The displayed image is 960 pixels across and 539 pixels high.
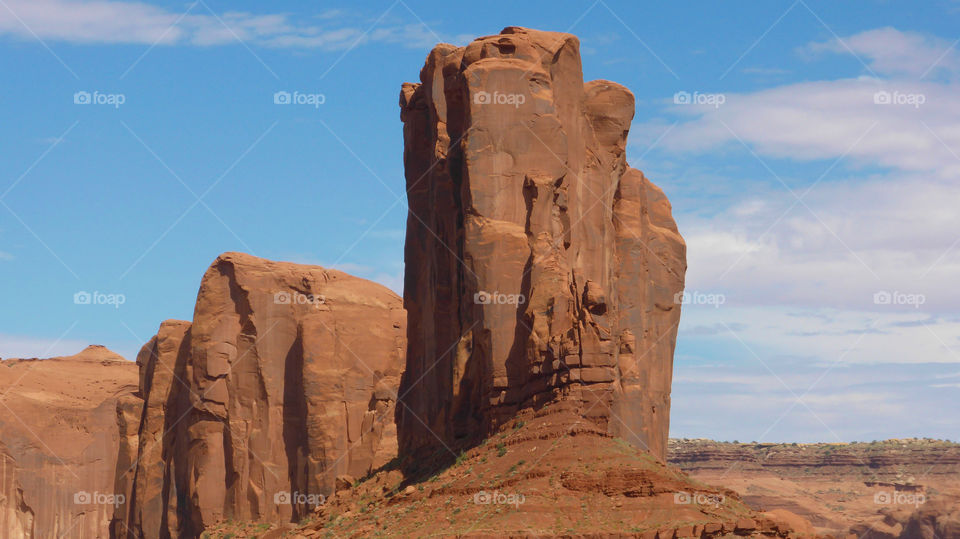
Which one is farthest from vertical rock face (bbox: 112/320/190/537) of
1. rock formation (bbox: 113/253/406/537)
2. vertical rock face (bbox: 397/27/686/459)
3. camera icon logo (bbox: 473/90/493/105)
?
camera icon logo (bbox: 473/90/493/105)

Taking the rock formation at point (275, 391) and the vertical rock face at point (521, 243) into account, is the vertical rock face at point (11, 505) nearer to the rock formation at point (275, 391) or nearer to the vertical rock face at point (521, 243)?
the rock formation at point (275, 391)

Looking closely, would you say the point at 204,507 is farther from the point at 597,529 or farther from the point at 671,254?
the point at 597,529

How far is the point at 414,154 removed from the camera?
69.1 m

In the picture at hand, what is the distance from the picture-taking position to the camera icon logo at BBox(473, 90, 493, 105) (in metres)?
56.3

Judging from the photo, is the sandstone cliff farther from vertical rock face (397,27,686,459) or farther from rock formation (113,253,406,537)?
vertical rock face (397,27,686,459)

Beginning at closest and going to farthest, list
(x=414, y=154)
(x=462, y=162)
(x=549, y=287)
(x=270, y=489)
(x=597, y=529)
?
(x=597, y=529), (x=549, y=287), (x=462, y=162), (x=414, y=154), (x=270, y=489)

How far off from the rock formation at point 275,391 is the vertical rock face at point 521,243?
64.0 ft

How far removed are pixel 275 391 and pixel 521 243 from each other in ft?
124

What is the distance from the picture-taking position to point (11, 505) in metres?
99.6

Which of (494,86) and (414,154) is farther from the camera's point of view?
(414,154)

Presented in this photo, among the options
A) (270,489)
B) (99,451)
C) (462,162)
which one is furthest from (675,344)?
(99,451)

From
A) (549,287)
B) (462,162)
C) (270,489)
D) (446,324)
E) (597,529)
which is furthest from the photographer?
(270,489)

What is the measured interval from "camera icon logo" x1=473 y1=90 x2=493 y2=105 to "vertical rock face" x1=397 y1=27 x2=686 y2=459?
0.16 feet

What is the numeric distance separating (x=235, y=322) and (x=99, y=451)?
17.8 meters
